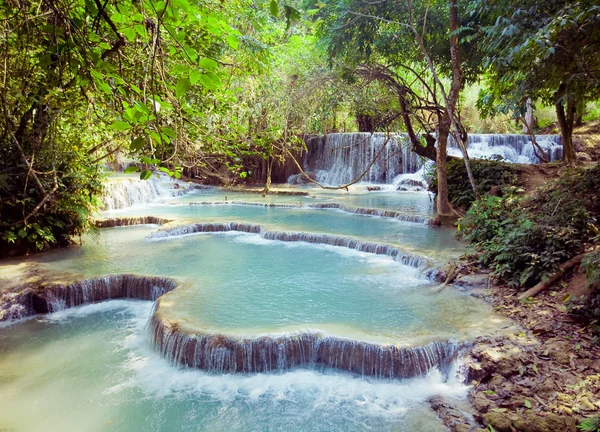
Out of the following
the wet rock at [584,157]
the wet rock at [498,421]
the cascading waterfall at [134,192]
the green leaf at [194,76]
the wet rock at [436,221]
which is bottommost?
the wet rock at [498,421]

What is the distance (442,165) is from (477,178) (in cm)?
167

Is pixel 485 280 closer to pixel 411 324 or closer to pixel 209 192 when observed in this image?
pixel 411 324

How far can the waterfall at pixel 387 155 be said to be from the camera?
1700cm

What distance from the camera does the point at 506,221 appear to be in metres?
6.88

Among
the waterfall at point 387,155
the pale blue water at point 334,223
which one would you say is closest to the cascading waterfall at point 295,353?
the pale blue water at point 334,223

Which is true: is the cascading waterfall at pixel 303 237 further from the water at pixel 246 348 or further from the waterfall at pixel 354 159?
the waterfall at pixel 354 159

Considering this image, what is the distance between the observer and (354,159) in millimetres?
19750

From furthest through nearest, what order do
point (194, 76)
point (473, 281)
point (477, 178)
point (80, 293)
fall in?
1. point (477, 178)
2. point (80, 293)
3. point (473, 281)
4. point (194, 76)

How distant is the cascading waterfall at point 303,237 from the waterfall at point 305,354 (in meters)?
2.81

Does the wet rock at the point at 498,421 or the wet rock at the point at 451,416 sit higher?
the wet rock at the point at 498,421

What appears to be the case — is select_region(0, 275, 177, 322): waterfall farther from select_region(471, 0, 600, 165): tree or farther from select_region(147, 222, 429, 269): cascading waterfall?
select_region(471, 0, 600, 165): tree

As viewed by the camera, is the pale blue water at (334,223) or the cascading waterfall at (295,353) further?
the pale blue water at (334,223)

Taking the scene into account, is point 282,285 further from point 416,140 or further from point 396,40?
point 396,40

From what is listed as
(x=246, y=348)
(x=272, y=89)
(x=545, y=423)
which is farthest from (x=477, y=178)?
(x=246, y=348)
